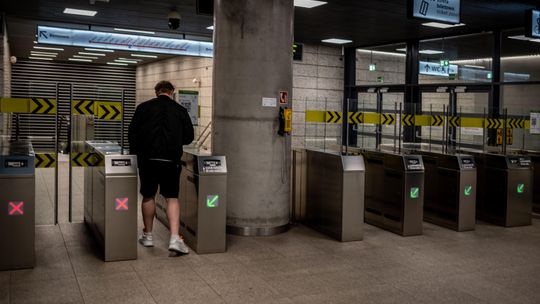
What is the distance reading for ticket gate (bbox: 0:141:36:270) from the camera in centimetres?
443

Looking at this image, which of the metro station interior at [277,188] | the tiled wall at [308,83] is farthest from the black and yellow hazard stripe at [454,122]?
the tiled wall at [308,83]

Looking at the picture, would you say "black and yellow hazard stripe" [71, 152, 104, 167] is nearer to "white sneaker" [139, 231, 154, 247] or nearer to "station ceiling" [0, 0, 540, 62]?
"white sneaker" [139, 231, 154, 247]

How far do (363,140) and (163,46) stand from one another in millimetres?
4281

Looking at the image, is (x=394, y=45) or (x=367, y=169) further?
(x=394, y=45)

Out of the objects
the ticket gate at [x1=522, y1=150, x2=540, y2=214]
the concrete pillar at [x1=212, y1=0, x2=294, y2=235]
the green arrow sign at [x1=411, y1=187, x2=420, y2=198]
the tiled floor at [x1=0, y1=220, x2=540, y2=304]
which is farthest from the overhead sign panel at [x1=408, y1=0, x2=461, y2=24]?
the ticket gate at [x1=522, y1=150, x2=540, y2=214]

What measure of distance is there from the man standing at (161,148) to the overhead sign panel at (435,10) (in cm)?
309

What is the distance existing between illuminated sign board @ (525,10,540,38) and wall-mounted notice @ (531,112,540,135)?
1.41 m

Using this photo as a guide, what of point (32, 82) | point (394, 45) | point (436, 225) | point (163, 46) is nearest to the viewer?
point (436, 225)

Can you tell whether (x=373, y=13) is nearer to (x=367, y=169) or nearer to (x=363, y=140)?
(x=363, y=140)

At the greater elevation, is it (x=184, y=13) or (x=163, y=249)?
(x=184, y=13)

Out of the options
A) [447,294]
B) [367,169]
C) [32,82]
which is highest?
[32,82]

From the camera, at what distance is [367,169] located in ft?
23.1

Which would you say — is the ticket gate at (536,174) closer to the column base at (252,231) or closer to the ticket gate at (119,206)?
the column base at (252,231)

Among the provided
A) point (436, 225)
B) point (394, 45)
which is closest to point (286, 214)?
point (436, 225)
